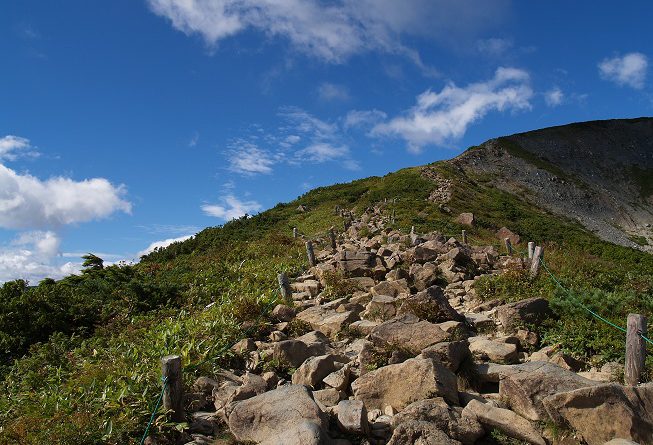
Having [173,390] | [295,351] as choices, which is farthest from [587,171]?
[173,390]

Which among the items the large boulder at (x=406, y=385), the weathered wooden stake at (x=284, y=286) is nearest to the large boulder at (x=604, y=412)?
the large boulder at (x=406, y=385)

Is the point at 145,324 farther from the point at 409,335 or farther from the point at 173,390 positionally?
the point at 409,335

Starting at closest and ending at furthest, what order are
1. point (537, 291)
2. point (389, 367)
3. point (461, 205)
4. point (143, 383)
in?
point (389, 367)
point (143, 383)
point (537, 291)
point (461, 205)

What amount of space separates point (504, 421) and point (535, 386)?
0.71m

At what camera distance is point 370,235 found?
80.3ft

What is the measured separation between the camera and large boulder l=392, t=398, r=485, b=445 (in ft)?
17.3

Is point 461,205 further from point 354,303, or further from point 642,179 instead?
point 642,179

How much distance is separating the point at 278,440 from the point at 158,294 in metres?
11.5

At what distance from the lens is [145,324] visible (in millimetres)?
12562

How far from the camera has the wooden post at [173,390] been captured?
6.21 m

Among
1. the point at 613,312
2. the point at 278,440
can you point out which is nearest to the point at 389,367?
the point at 278,440

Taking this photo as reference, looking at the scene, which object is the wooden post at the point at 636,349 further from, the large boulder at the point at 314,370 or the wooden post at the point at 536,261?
the wooden post at the point at 536,261

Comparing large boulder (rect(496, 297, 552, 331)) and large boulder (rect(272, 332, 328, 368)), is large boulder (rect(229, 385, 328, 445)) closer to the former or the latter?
large boulder (rect(272, 332, 328, 368))

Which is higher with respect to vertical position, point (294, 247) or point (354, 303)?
point (294, 247)
